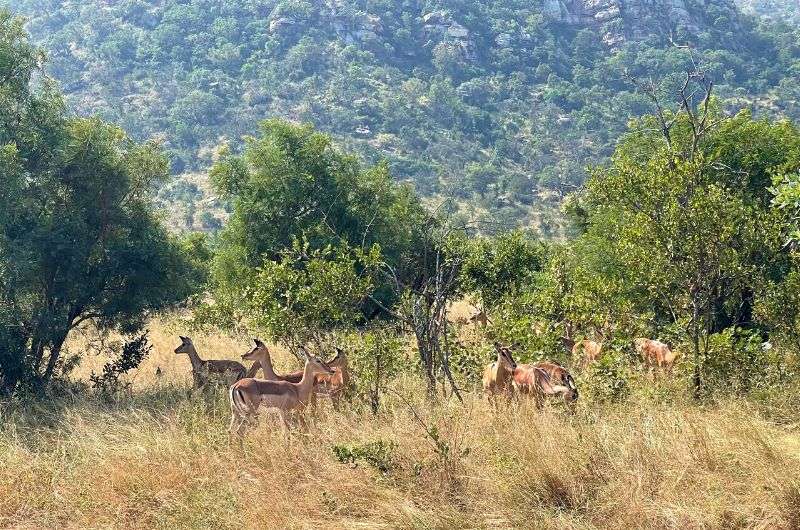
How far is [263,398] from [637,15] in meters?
134

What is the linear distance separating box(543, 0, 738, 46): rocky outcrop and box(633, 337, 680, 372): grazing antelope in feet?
403

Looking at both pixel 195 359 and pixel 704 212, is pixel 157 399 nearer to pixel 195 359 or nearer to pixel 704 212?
pixel 195 359

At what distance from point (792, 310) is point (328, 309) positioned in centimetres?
552

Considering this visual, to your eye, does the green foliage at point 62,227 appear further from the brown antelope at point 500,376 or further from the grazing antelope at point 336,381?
the brown antelope at point 500,376

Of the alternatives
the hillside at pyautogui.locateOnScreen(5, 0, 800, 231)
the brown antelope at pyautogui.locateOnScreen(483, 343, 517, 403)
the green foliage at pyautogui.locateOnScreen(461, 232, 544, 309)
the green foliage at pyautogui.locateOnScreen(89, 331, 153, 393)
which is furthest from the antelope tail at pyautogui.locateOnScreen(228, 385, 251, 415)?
the hillside at pyautogui.locateOnScreen(5, 0, 800, 231)

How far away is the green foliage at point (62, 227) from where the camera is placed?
11688 millimetres

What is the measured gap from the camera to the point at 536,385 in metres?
8.99

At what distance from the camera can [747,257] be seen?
32.8 feet

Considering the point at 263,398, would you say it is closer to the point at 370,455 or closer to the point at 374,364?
the point at 374,364

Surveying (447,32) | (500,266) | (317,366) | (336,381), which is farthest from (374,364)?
(447,32)

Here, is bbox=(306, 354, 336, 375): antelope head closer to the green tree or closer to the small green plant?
the small green plant

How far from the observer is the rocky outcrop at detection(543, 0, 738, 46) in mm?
126562

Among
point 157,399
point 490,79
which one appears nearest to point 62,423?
point 157,399

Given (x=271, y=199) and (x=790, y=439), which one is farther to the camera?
(x=271, y=199)
